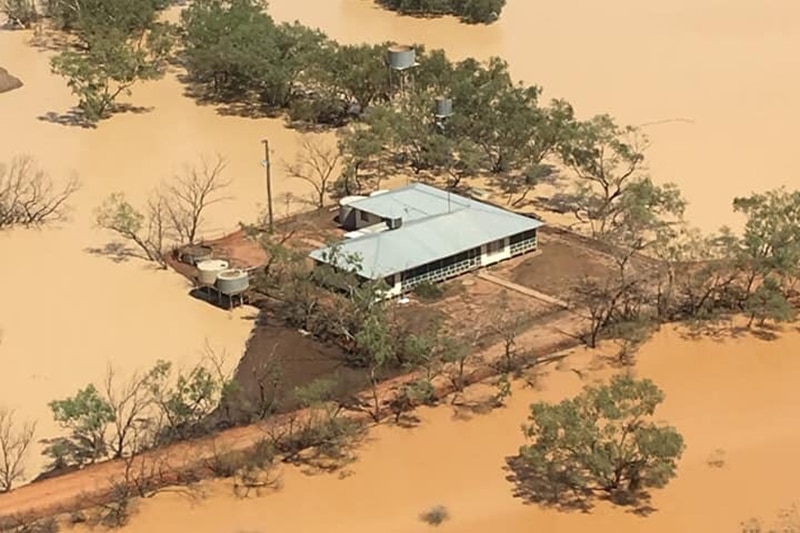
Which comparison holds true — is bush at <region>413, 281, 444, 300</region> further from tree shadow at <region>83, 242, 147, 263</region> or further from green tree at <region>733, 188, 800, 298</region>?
tree shadow at <region>83, 242, 147, 263</region>

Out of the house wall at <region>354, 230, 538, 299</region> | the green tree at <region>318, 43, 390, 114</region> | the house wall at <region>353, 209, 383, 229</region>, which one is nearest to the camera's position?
the house wall at <region>354, 230, 538, 299</region>

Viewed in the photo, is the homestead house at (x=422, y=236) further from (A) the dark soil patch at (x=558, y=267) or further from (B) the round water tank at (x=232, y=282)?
(B) the round water tank at (x=232, y=282)

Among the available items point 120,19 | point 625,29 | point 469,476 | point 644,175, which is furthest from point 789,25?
point 469,476

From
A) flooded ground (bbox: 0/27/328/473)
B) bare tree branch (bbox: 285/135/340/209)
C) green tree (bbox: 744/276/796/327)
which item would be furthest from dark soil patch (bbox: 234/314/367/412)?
green tree (bbox: 744/276/796/327)

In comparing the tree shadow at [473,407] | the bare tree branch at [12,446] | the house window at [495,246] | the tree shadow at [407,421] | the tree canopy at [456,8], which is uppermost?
the tree canopy at [456,8]

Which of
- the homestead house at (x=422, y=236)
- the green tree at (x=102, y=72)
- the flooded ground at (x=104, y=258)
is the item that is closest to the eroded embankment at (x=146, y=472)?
the flooded ground at (x=104, y=258)

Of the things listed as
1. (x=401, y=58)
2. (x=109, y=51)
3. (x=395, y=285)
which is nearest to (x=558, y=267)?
(x=395, y=285)

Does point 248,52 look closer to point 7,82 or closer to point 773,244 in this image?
point 7,82
